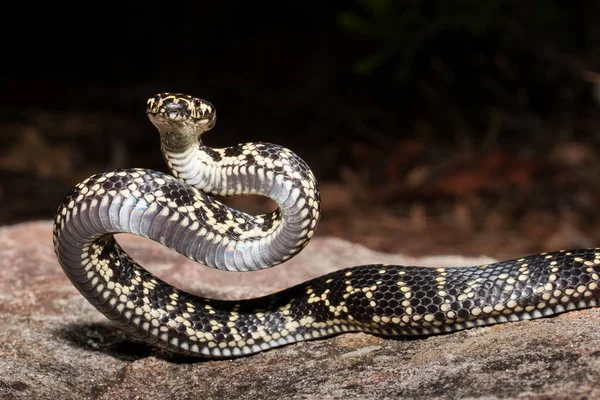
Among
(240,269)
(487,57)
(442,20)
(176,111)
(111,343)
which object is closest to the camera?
(176,111)

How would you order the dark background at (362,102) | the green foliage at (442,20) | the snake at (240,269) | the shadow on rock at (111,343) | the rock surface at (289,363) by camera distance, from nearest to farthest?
the rock surface at (289,363) < the snake at (240,269) < the shadow on rock at (111,343) < the green foliage at (442,20) < the dark background at (362,102)

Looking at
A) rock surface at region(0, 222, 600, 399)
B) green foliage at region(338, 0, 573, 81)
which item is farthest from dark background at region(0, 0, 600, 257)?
rock surface at region(0, 222, 600, 399)

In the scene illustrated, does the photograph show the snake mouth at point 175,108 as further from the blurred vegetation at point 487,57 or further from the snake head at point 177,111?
the blurred vegetation at point 487,57

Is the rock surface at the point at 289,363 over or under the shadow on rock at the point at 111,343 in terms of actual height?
under

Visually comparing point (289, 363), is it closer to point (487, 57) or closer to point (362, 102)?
point (487, 57)

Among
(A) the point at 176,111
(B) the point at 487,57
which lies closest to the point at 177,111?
(A) the point at 176,111

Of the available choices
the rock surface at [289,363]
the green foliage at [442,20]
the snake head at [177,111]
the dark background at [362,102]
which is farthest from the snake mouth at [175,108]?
the green foliage at [442,20]

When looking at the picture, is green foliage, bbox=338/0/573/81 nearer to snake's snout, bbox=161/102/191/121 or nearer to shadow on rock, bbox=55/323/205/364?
shadow on rock, bbox=55/323/205/364
